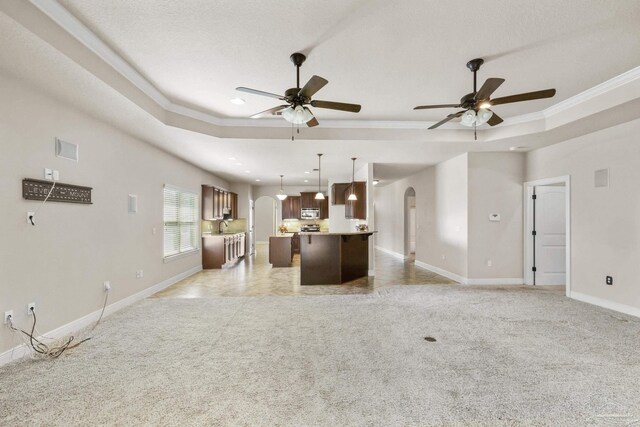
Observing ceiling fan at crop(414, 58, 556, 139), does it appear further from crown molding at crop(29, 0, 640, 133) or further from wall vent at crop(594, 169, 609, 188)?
wall vent at crop(594, 169, 609, 188)

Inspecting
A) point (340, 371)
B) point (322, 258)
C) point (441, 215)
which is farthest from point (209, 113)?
point (441, 215)

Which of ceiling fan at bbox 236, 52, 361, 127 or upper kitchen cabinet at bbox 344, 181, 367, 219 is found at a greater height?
ceiling fan at bbox 236, 52, 361, 127

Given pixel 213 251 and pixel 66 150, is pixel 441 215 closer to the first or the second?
pixel 213 251

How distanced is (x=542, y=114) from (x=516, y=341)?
140 inches

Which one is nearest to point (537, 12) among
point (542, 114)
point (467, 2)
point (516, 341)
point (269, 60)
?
point (467, 2)

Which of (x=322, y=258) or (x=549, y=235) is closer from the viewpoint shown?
(x=549, y=235)

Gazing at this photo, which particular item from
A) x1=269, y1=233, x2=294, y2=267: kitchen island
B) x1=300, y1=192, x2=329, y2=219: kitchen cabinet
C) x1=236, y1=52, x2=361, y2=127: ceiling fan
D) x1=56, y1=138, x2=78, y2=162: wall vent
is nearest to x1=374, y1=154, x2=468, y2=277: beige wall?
x1=300, y1=192, x2=329, y2=219: kitchen cabinet

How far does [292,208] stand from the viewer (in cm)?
1149

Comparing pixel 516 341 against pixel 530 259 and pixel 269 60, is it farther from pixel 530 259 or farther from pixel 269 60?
pixel 269 60

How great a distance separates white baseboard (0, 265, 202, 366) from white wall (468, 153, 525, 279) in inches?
236

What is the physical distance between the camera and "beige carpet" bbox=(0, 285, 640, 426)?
78.2 inches

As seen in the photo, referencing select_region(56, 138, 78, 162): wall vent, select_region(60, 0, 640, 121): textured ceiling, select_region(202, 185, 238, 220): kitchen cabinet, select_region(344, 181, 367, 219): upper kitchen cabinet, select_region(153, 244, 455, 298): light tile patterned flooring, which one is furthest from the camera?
select_region(202, 185, 238, 220): kitchen cabinet

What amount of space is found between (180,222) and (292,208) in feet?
17.6

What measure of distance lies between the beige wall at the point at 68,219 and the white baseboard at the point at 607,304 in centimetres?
716
